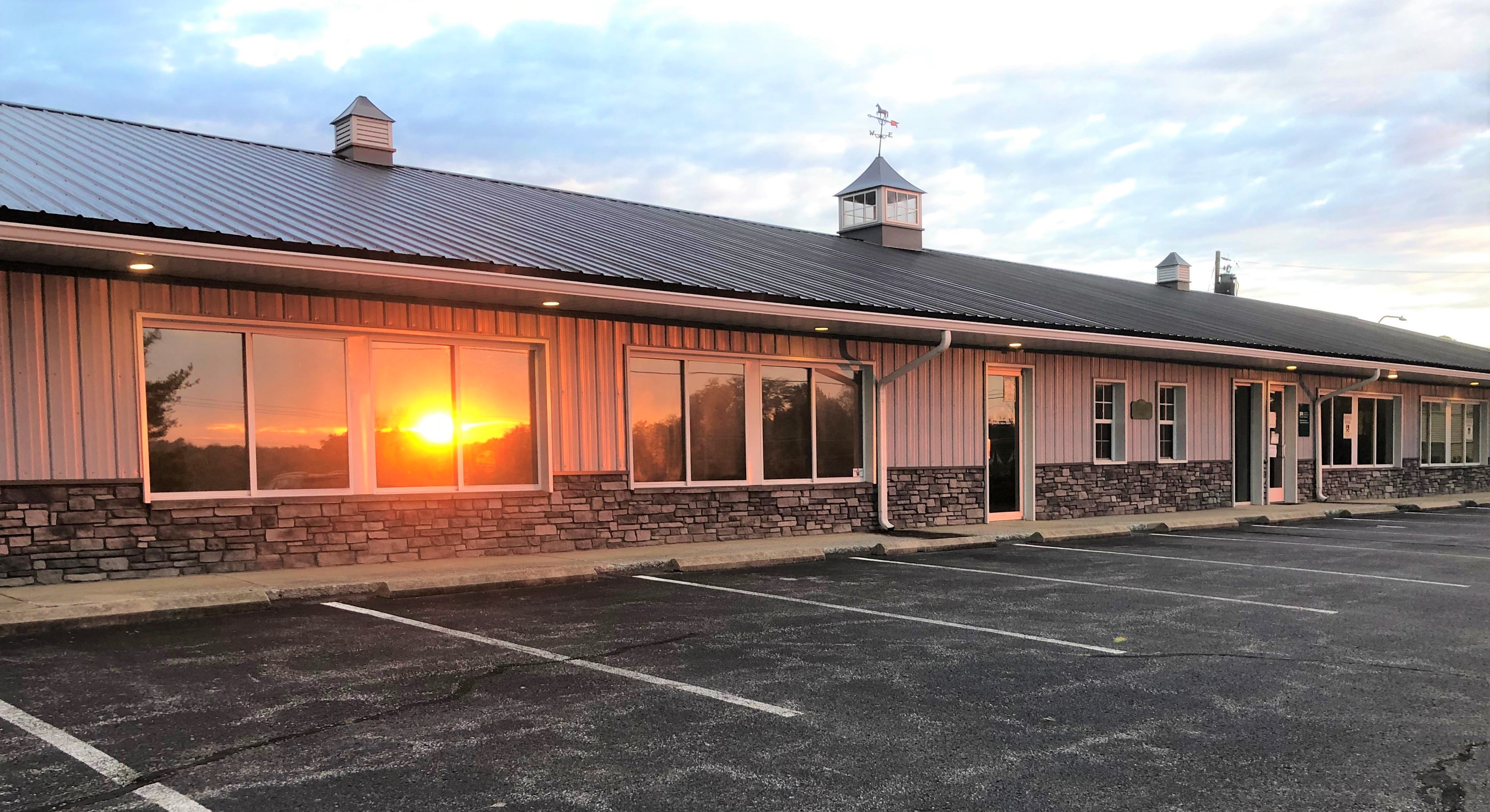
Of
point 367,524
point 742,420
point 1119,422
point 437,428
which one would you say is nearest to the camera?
point 367,524

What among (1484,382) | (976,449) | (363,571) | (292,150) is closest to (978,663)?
(363,571)

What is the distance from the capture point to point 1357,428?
2406 centimetres

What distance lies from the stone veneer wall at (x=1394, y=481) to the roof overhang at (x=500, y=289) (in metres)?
7.08

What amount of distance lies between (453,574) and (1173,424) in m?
14.7

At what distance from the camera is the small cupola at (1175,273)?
93.7 ft

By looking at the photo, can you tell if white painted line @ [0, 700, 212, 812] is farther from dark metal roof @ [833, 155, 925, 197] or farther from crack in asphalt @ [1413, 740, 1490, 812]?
dark metal roof @ [833, 155, 925, 197]

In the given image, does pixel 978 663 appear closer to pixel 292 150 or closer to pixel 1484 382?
pixel 292 150

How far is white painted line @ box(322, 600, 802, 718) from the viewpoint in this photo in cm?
573

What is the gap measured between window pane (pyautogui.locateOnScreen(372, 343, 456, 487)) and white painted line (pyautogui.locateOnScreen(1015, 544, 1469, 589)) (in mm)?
7623

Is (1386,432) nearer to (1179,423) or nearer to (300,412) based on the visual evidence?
(1179,423)

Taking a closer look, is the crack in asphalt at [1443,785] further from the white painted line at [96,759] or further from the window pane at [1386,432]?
the window pane at [1386,432]

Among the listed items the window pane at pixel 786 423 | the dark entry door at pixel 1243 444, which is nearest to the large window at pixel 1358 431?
the dark entry door at pixel 1243 444

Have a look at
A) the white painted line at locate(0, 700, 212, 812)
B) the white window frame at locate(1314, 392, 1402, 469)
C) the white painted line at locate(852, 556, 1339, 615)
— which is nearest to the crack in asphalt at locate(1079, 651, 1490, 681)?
the white painted line at locate(852, 556, 1339, 615)

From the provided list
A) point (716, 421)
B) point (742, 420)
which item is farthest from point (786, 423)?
point (716, 421)
